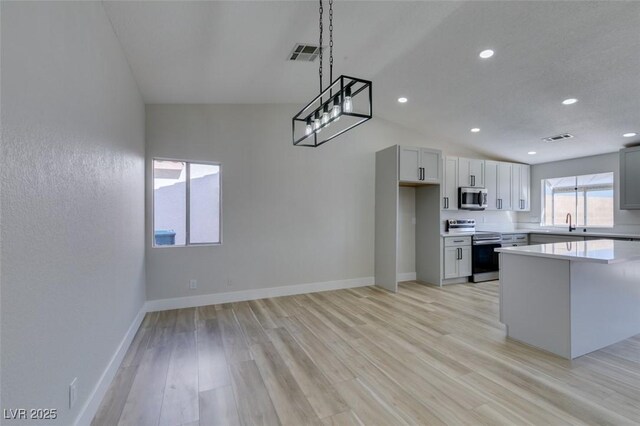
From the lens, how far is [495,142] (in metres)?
5.80

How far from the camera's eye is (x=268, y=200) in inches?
183

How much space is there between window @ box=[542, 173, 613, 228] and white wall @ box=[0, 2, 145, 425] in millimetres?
8091

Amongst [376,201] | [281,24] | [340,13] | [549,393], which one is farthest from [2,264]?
[376,201]

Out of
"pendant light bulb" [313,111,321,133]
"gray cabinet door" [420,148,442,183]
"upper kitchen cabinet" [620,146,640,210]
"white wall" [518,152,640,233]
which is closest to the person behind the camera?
"pendant light bulb" [313,111,321,133]

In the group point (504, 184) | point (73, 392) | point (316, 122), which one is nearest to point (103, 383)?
point (73, 392)

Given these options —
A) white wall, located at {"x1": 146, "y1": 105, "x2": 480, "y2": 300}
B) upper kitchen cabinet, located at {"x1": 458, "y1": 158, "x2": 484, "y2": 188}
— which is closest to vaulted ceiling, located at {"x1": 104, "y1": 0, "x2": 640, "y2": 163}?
white wall, located at {"x1": 146, "y1": 105, "x2": 480, "y2": 300}

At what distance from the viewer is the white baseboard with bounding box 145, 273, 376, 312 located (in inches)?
159

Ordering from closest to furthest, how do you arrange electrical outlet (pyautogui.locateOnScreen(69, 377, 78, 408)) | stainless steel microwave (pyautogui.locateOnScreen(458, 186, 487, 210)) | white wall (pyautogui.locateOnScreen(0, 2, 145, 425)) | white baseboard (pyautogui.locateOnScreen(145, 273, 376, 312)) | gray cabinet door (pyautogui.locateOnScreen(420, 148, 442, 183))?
white wall (pyautogui.locateOnScreen(0, 2, 145, 425))
electrical outlet (pyautogui.locateOnScreen(69, 377, 78, 408))
white baseboard (pyautogui.locateOnScreen(145, 273, 376, 312))
gray cabinet door (pyautogui.locateOnScreen(420, 148, 442, 183))
stainless steel microwave (pyautogui.locateOnScreen(458, 186, 487, 210))

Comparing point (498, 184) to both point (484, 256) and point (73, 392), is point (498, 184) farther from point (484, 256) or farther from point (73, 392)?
point (73, 392)

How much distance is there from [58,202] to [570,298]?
398 cm

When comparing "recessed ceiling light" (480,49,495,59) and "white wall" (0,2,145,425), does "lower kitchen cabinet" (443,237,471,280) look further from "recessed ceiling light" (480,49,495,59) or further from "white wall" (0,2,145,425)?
"white wall" (0,2,145,425)

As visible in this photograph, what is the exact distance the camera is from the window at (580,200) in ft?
18.6

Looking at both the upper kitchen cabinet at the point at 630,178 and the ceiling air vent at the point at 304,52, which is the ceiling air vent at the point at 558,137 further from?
the ceiling air vent at the point at 304,52

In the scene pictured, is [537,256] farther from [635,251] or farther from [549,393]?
[549,393]
